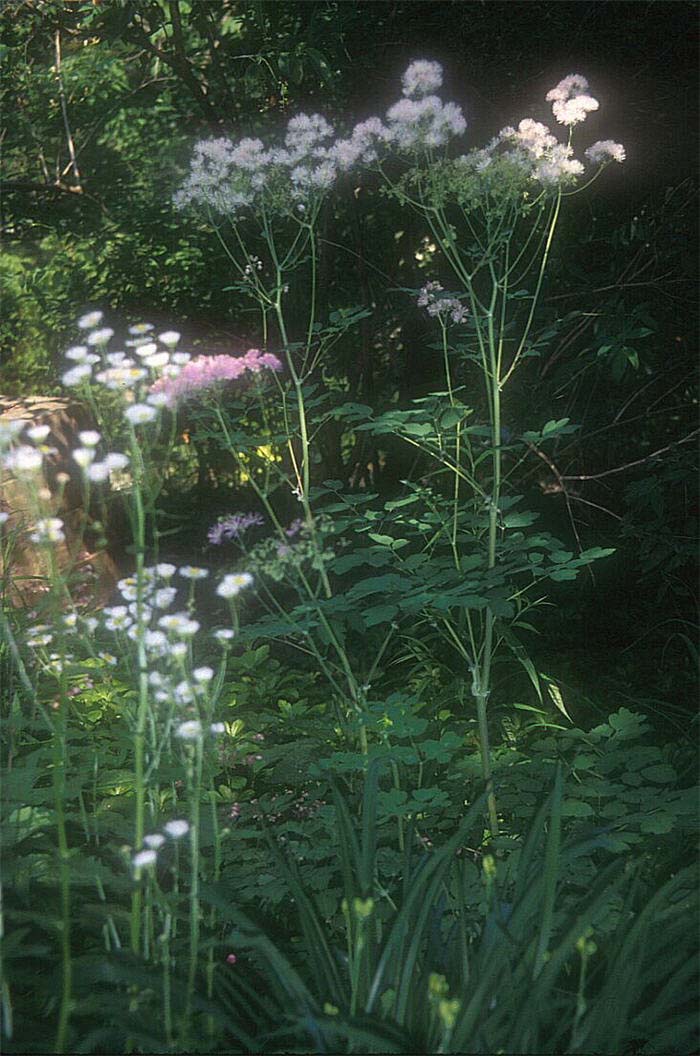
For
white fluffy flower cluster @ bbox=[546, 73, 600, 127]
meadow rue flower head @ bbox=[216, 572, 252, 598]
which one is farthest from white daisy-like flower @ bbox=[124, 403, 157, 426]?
white fluffy flower cluster @ bbox=[546, 73, 600, 127]

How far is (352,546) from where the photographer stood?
3.76m

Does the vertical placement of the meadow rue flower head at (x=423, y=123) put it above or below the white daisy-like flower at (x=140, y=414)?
above

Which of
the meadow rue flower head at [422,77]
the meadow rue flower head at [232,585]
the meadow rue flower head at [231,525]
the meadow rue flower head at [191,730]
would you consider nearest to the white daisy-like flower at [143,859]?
the meadow rue flower head at [191,730]

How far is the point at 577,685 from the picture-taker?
3.47 meters

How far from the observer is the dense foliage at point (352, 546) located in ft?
5.70

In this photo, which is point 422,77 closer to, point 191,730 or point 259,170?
point 259,170

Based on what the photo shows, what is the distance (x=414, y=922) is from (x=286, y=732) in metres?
1.29

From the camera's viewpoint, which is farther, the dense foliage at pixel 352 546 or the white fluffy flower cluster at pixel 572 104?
the white fluffy flower cluster at pixel 572 104

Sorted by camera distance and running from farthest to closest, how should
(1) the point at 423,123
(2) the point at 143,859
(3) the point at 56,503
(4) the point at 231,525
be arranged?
(3) the point at 56,503, (1) the point at 423,123, (4) the point at 231,525, (2) the point at 143,859

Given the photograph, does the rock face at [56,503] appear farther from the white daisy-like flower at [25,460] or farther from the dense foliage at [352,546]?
the white daisy-like flower at [25,460]

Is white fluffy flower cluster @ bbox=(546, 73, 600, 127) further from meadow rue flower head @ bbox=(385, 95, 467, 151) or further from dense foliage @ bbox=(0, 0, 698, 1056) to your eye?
meadow rue flower head @ bbox=(385, 95, 467, 151)

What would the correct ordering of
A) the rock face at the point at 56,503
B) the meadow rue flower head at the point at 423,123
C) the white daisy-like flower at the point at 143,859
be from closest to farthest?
1. the white daisy-like flower at the point at 143,859
2. the meadow rue flower head at the point at 423,123
3. the rock face at the point at 56,503

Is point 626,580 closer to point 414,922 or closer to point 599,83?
point 599,83

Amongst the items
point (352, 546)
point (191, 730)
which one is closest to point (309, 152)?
point (191, 730)
